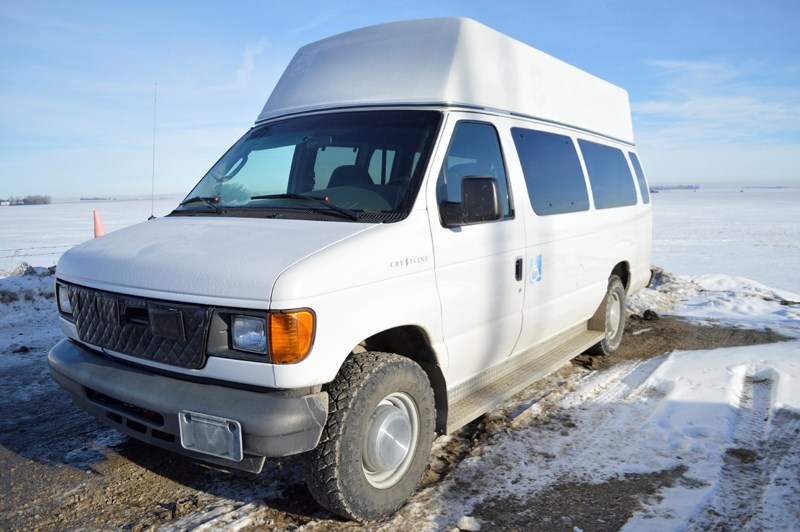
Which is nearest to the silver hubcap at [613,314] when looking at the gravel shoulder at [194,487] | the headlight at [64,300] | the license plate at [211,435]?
the gravel shoulder at [194,487]

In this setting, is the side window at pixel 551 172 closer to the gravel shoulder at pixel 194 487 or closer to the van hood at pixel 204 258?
the gravel shoulder at pixel 194 487

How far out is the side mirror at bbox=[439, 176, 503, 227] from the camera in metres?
3.31

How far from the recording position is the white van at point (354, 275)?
2664 millimetres

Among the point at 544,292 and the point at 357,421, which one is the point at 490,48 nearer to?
the point at 544,292

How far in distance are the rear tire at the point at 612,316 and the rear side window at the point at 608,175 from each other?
87 centimetres

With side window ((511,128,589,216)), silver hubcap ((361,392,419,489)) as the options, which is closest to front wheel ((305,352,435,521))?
silver hubcap ((361,392,419,489))

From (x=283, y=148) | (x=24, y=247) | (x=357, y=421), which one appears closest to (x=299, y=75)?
(x=283, y=148)

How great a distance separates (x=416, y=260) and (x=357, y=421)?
2.94 ft

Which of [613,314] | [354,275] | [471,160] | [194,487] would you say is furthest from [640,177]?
[194,487]

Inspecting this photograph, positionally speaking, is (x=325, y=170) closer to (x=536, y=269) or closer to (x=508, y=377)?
(x=536, y=269)

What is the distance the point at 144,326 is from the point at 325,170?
1.58 meters

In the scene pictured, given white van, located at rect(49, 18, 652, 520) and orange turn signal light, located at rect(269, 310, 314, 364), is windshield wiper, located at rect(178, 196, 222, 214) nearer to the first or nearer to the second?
white van, located at rect(49, 18, 652, 520)

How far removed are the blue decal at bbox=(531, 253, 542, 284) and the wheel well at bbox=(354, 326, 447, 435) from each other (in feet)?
4.10

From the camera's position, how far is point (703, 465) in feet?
12.1
